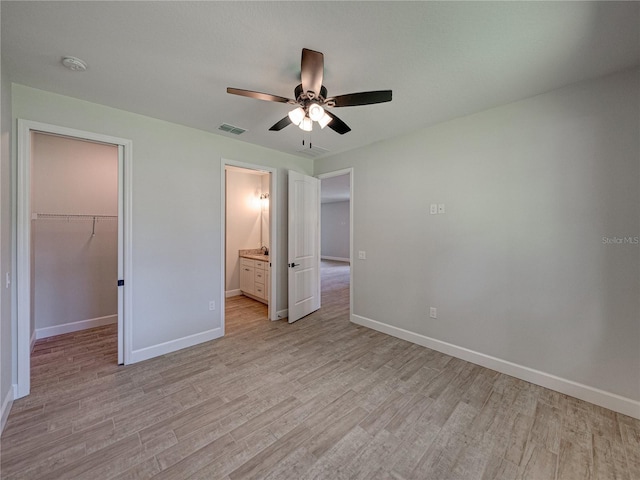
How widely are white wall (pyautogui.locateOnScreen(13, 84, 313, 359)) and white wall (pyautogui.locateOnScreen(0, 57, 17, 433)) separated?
0.31 m

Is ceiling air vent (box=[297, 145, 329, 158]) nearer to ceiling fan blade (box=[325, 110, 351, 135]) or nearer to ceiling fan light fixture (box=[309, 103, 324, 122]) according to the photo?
ceiling fan blade (box=[325, 110, 351, 135])

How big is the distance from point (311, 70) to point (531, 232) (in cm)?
243

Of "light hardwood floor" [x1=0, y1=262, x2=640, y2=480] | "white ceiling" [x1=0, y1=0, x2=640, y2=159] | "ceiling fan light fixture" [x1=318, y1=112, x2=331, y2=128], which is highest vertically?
"white ceiling" [x1=0, y1=0, x2=640, y2=159]

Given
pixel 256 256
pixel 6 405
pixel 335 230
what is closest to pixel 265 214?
pixel 256 256

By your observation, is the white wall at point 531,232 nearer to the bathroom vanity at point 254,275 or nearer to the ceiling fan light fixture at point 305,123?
the ceiling fan light fixture at point 305,123

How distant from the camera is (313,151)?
400 centimetres

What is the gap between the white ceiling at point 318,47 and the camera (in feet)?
4.73

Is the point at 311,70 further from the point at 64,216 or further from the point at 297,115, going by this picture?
the point at 64,216

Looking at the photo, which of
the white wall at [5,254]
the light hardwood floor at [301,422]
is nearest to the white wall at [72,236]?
the light hardwood floor at [301,422]

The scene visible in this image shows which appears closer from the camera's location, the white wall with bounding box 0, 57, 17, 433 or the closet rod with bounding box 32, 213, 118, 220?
the white wall with bounding box 0, 57, 17, 433

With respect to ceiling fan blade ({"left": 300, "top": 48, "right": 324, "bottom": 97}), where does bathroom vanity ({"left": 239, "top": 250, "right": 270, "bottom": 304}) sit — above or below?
below

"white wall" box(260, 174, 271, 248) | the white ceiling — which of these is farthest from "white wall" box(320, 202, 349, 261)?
the white ceiling

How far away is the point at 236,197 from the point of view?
551 cm

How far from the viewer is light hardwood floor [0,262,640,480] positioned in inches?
60.4
